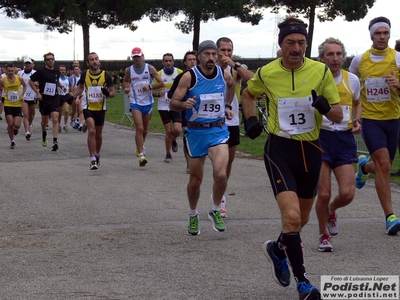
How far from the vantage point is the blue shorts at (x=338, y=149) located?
798 cm

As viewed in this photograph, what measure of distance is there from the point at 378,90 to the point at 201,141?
1925mm

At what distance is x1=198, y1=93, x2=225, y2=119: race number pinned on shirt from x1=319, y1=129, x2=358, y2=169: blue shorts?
1521mm

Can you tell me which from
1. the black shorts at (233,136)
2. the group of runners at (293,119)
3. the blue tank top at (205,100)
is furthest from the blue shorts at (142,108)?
the blue tank top at (205,100)

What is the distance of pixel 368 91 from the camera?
9.16 metres

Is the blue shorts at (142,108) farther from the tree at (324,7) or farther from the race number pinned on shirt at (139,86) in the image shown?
the tree at (324,7)

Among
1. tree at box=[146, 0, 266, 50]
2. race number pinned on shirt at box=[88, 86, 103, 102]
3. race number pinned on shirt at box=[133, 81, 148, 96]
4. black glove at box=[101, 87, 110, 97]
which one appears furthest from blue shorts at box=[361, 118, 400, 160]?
tree at box=[146, 0, 266, 50]

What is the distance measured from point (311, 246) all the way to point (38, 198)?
4.75 metres

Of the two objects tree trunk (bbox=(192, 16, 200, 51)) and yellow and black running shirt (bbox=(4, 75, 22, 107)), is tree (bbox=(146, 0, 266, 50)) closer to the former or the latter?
tree trunk (bbox=(192, 16, 200, 51))

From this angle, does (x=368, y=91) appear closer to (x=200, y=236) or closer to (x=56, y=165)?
(x=200, y=236)

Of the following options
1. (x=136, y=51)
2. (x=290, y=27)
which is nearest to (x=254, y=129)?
(x=290, y=27)

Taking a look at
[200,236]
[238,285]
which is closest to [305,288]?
[238,285]

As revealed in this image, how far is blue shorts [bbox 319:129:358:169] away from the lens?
7977mm

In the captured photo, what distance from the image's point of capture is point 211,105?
30.1ft

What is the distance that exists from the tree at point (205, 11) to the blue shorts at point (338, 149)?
5002cm
